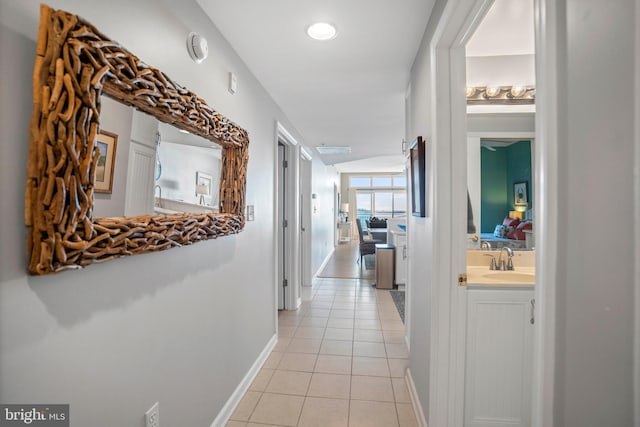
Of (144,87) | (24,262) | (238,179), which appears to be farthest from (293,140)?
(24,262)

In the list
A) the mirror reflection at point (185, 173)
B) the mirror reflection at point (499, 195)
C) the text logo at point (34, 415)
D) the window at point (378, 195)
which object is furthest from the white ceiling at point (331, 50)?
the window at point (378, 195)

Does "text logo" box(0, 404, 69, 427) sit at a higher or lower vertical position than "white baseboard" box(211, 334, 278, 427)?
higher

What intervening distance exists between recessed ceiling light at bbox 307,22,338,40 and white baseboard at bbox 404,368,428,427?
7.84 ft

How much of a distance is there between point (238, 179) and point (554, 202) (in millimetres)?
1710

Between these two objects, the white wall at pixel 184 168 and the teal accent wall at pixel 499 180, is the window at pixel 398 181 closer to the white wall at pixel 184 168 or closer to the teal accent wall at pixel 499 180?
the teal accent wall at pixel 499 180

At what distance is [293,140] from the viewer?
4004mm

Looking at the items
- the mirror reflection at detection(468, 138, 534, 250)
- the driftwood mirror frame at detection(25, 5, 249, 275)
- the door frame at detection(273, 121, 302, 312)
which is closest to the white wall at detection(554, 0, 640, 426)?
the driftwood mirror frame at detection(25, 5, 249, 275)

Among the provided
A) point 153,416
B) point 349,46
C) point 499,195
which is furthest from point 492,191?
point 153,416

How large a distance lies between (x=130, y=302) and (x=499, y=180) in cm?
244

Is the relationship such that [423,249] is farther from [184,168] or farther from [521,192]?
[184,168]

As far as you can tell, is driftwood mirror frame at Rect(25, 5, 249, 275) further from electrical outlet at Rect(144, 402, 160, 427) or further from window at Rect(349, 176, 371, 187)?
window at Rect(349, 176, 371, 187)

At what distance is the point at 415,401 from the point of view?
81.9 inches

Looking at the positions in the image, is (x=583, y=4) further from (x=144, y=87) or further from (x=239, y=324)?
(x=239, y=324)

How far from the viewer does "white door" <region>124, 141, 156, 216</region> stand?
1147mm
